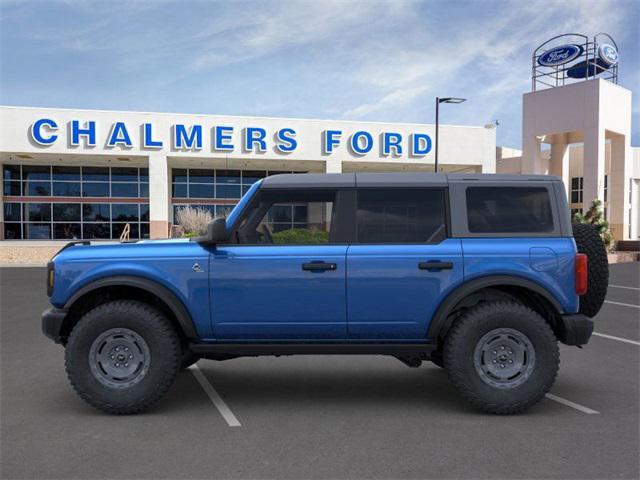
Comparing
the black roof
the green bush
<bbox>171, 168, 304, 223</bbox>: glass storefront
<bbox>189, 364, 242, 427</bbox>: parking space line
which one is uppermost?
<bbox>171, 168, 304, 223</bbox>: glass storefront

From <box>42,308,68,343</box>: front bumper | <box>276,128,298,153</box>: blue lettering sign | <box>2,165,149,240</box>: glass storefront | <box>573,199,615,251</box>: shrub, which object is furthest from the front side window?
<box>2,165,149,240</box>: glass storefront

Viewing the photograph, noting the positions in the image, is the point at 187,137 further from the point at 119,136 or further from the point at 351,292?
the point at 351,292

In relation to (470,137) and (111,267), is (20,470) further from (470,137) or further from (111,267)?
(470,137)

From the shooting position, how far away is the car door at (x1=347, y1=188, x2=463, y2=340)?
4.65 metres

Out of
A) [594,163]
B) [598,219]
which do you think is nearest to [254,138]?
[598,219]

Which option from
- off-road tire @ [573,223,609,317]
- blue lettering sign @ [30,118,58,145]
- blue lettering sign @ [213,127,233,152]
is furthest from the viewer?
blue lettering sign @ [213,127,233,152]

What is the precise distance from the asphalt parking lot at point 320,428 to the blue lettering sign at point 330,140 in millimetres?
25882

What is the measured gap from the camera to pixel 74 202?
107 ft

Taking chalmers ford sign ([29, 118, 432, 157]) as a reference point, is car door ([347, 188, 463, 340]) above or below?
below

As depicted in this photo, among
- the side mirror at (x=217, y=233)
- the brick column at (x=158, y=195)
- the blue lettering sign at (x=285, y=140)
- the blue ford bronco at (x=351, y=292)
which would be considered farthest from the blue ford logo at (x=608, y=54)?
the side mirror at (x=217, y=233)

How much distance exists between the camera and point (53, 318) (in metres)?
4.71

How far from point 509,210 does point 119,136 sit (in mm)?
27704

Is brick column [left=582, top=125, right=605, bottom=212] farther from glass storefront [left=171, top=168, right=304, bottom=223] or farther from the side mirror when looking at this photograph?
the side mirror

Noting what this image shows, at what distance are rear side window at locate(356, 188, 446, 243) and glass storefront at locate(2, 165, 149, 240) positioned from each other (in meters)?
30.2
